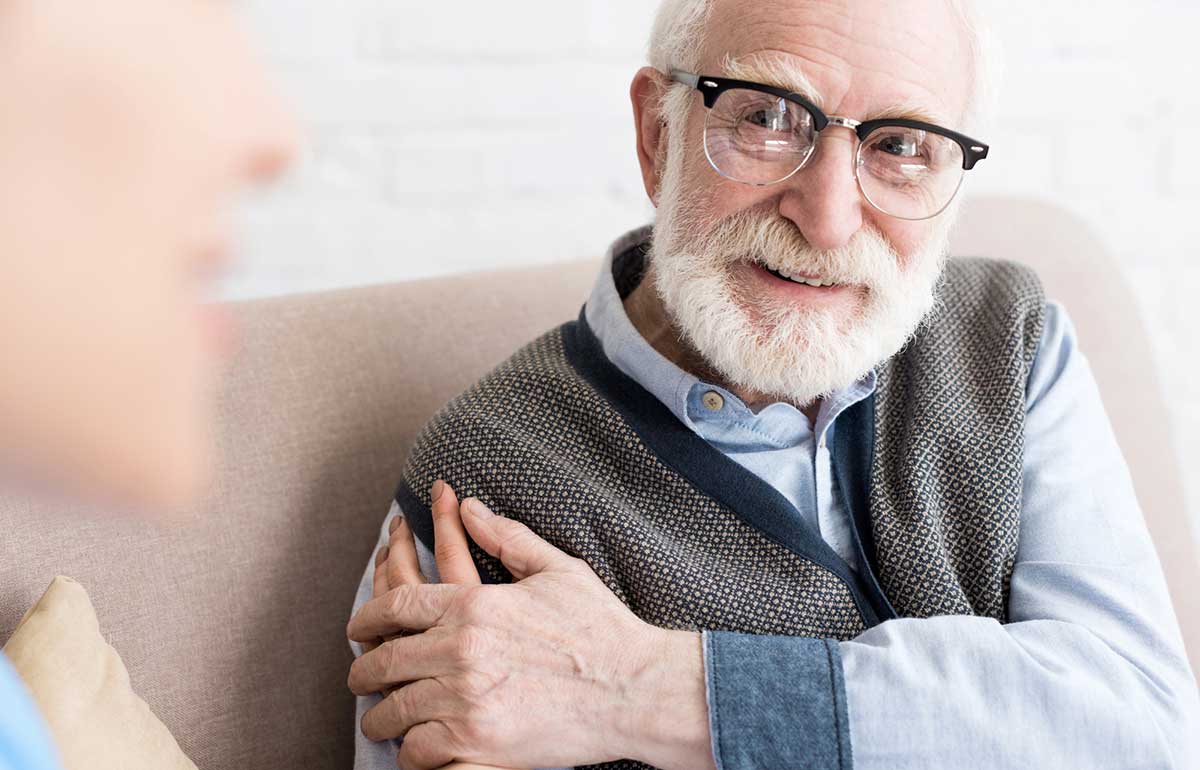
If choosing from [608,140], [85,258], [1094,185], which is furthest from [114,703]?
[1094,185]

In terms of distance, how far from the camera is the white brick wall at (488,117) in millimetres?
1702

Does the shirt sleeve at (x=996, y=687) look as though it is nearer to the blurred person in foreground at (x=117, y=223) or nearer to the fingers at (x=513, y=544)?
the fingers at (x=513, y=544)

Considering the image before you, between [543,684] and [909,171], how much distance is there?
2.26ft

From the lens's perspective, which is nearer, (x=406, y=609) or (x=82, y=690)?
(x=82, y=690)

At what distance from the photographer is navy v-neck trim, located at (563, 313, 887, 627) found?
1170 millimetres

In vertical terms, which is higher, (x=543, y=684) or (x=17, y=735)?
(x=17, y=735)

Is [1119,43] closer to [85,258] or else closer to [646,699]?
[646,699]

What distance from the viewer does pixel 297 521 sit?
4.26 ft

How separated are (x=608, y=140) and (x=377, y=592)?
1.00 metres

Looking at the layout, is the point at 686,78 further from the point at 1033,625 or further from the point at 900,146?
the point at 1033,625

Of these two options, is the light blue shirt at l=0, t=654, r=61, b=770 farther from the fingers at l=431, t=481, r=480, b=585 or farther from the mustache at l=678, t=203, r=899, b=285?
the mustache at l=678, t=203, r=899, b=285

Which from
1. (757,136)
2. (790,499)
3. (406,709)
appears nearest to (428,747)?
(406,709)

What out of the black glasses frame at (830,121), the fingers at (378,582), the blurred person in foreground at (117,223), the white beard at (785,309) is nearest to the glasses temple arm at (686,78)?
the black glasses frame at (830,121)

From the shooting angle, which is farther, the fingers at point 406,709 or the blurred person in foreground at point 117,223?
the fingers at point 406,709
